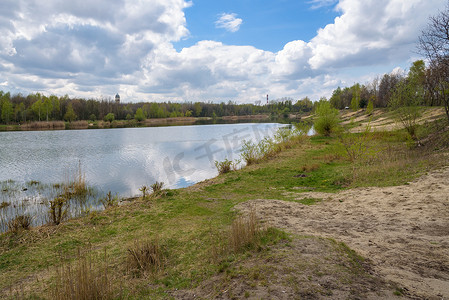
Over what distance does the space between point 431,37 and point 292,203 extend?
17.5 metres

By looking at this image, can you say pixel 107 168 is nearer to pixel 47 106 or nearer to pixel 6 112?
pixel 47 106

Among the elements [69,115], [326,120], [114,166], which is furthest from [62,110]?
[326,120]

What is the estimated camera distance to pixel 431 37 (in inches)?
718

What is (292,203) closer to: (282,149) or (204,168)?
(204,168)

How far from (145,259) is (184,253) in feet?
3.05

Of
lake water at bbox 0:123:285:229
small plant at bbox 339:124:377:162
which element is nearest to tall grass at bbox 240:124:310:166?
lake water at bbox 0:123:285:229

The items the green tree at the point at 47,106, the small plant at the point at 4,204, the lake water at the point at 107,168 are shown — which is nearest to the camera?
the small plant at the point at 4,204

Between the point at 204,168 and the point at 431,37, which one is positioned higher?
the point at 431,37

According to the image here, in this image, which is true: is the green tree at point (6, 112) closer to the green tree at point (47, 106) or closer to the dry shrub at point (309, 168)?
the green tree at point (47, 106)

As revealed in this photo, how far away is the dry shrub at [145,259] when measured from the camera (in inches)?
218

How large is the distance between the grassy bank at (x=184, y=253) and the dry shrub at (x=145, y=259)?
0.02 m

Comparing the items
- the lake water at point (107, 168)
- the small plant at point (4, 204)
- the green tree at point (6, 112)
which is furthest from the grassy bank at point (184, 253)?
the green tree at point (6, 112)

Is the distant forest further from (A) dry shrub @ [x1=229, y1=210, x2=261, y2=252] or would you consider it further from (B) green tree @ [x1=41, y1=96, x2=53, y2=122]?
(A) dry shrub @ [x1=229, y1=210, x2=261, y2=252]

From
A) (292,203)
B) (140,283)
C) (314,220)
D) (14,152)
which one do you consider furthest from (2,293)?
(14,152)
